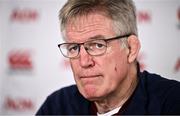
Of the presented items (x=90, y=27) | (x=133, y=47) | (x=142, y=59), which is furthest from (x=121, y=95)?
(x=142, y=59)

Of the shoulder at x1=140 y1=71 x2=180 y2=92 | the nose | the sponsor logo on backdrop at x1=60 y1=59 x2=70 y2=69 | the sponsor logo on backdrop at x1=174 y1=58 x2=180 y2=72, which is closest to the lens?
the nose

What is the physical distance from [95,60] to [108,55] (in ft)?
0.17

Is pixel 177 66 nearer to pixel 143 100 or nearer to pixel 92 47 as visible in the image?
pixel 143 100

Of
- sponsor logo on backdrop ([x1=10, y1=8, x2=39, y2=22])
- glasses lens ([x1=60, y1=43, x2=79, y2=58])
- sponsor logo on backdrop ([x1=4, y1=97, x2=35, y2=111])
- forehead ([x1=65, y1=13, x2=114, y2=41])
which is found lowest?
sponsor logo on backdrop ([x1=4, y1=97, x2=35, y2=111])

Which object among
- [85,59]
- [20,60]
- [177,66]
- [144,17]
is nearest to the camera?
[85,59]

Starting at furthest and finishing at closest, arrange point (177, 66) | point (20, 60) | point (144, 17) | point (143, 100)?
point (20, 60)
point (144, 17)
point (177, 66)
point (143, 100)

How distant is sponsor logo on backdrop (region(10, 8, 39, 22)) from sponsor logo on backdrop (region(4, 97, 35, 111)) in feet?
1.48

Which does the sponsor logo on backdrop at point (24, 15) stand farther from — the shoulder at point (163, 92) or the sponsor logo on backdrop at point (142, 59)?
the shoulder at point (163, 92)

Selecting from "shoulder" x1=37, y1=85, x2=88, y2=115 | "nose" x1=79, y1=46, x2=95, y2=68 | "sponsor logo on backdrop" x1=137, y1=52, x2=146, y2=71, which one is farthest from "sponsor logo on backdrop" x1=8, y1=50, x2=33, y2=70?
"nose" x1=79, y1=46, x2=95, y2=68

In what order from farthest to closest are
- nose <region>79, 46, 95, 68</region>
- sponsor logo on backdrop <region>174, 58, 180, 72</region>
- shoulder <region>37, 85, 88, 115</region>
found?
sponsor logo on backdrop <region>174, 58, 180, 72</region> < shoulder <region>37, 85, 88, 115</region> < nose <region>79, 46, 95, 68</region>

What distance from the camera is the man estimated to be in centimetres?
120

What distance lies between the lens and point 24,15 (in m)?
2.00

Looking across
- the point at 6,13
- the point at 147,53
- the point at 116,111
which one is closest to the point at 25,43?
the point at 6,13

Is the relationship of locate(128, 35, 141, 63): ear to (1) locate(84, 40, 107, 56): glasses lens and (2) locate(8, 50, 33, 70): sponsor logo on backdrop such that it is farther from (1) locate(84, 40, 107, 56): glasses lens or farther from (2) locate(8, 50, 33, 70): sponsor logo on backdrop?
(2) locate(8, 50, 33, 70): sponsor logo on backdrop
